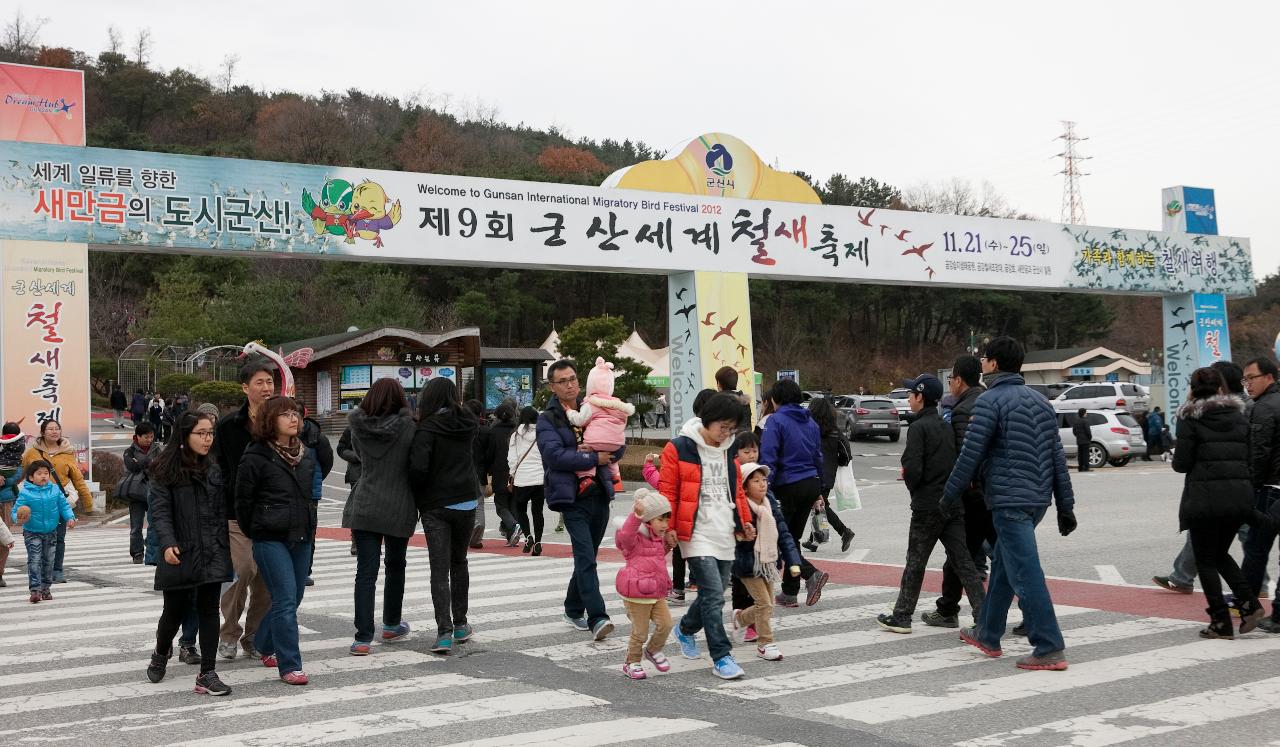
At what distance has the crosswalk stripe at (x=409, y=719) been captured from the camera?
5355 mm

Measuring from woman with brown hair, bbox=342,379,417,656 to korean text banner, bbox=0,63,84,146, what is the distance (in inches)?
502

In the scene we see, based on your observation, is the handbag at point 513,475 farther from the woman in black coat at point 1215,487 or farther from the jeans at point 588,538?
the woman in black coat at point 1215,487

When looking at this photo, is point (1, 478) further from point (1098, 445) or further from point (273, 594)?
point (1098, 445)

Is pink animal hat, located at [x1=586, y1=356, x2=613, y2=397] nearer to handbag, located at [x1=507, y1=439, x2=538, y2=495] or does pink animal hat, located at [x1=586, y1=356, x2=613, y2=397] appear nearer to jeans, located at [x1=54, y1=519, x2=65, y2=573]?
handbag, located at [x1=507, y1=439, x2=538, y2=495]

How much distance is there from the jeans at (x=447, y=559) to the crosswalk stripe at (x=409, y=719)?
1320 millimetres

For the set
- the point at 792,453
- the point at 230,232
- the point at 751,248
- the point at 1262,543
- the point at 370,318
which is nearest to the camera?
the point at 1262,543

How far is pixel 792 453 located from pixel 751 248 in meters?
14.9

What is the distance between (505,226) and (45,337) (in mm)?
7650

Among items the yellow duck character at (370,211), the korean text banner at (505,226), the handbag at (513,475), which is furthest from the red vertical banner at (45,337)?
the handbag at (513,475)

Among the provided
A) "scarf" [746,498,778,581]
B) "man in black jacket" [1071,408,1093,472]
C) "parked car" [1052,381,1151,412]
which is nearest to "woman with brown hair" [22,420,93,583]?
"scarf" [746,498,778,581]

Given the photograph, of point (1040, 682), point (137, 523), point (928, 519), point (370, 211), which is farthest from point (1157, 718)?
point (370, 211)

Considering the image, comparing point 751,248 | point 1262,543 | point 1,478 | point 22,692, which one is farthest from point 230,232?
point 1262,543

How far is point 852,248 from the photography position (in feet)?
80.2

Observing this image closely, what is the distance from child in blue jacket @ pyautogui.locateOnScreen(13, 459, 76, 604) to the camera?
1046cm
